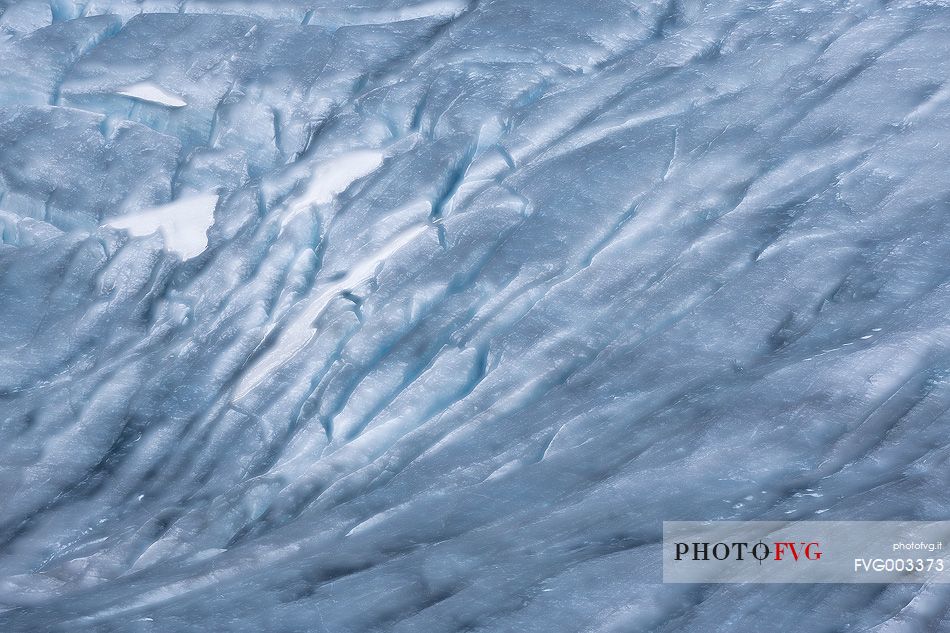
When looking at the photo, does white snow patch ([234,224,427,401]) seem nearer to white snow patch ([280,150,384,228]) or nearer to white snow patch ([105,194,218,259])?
white snow patch ([280,150,384,228])

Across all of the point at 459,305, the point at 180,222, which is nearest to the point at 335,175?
the point at 180,222

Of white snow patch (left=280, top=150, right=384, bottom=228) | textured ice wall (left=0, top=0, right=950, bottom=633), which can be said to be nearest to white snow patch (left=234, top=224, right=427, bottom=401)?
textured ice wall (left=0, top=0, right=950, bottom=633)

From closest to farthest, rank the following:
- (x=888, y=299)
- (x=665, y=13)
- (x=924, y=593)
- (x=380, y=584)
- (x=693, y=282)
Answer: (x=924, y=593) → (x=380, y=584) → (x=888, y=299) → (x=693, y=282) → (x=665, y=13)

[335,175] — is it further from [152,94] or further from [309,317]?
[152,94]

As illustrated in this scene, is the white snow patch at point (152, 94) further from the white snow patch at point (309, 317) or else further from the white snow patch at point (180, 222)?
the white snow patch at point (309, 317)

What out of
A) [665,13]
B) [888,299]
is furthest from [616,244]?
[665,13]

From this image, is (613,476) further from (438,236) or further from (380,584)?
(438,236)
